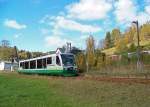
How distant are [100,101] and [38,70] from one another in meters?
29.2

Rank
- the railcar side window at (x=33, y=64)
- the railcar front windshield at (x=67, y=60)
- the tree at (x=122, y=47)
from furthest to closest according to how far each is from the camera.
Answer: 1. the tree at (x=122, y=47)
2. the railcar side window at (x=33, y=64)
3. the railcar front windshield at (x=67, y=60)

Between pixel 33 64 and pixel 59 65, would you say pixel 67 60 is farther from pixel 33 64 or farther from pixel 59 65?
pixel 33 64

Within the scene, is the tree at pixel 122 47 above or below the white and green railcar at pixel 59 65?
above

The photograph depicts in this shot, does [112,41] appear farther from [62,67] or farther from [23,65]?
[62,67]

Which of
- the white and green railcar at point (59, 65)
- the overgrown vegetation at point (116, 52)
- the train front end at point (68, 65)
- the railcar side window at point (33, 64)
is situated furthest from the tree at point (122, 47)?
the train front end at point (68, 65)

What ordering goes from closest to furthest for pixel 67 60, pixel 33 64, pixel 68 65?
pixel 68 65 → pixel 67 60 → pixel 33 64

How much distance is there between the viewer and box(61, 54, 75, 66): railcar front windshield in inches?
1363

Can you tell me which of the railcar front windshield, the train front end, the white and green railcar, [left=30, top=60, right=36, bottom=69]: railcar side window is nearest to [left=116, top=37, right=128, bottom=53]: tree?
[left=30, top=60, right=36, bottom=69]: railcar side window

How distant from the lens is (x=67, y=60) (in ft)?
115

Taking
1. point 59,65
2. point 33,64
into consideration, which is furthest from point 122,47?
point 59,65

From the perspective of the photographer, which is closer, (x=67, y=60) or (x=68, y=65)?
(x=68, y=65)

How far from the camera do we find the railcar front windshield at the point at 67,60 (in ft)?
114

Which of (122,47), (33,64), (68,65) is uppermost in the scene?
(122,47)

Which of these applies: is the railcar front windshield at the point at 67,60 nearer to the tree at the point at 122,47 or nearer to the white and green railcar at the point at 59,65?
the white and green railcar at the point at 59,65
